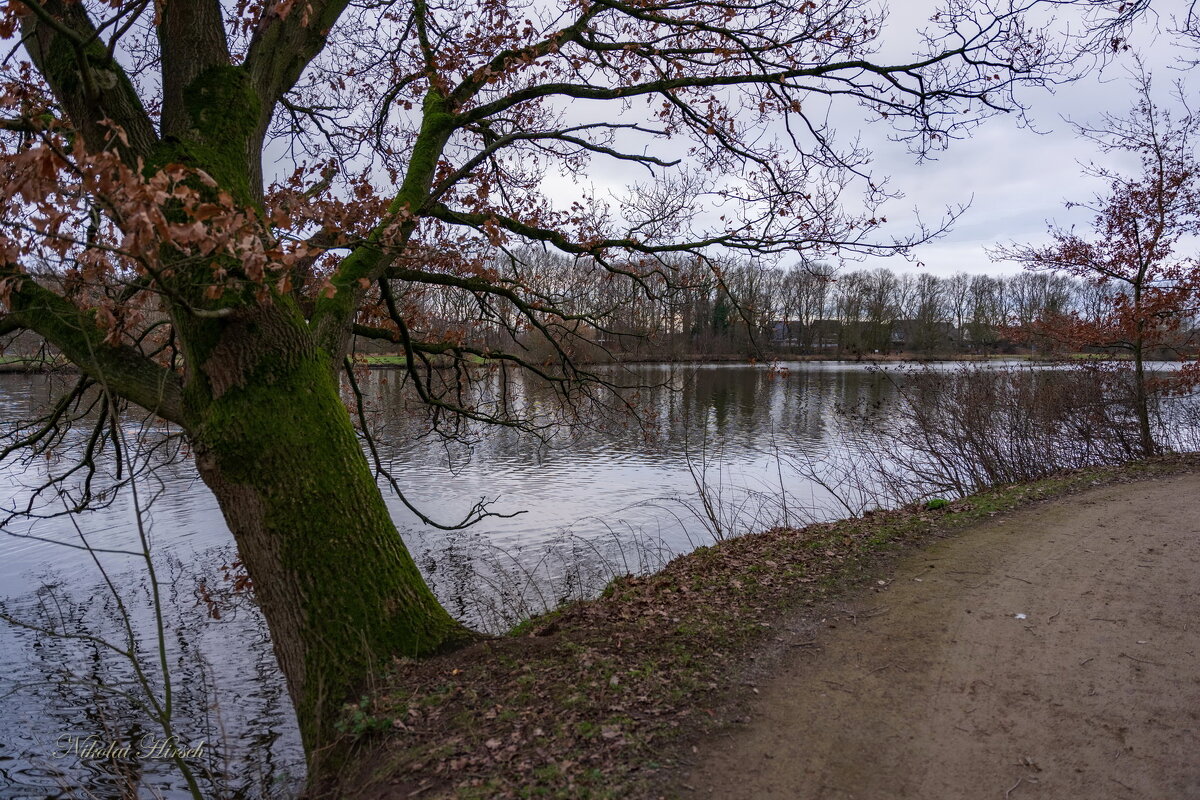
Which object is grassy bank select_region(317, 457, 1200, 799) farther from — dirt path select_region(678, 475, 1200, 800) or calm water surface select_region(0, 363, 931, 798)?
calm water surface select_region(0, 363, 931, 798)

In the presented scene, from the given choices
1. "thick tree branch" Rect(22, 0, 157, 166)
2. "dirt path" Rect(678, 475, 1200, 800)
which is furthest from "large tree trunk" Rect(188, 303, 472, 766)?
"dirt path" Rect(678, 475, 1200, 800)

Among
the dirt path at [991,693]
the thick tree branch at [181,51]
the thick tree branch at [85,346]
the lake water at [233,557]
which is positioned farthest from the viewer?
the lake water at [233,557]

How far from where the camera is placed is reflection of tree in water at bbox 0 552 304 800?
600cm

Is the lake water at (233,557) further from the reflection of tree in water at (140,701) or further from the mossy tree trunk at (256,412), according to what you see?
the mossy tree trunk at (256,412)

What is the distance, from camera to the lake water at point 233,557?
6.48m

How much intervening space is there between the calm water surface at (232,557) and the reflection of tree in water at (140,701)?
22 mm

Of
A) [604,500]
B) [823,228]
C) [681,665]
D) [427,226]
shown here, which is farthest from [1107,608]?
[604,500]

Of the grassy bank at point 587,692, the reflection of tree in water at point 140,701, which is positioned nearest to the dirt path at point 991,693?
the grassy bank at point 587,692

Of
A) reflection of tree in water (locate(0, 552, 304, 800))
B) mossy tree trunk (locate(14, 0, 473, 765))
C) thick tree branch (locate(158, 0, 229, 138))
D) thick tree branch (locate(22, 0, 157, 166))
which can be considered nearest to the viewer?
thick tree branch (locate(22, 0, 157, 166))

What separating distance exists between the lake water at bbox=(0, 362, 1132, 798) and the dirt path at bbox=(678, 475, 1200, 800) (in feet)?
10.6

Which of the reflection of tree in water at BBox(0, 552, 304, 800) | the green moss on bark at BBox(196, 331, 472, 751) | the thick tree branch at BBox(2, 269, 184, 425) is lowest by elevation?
the reflection of tree in water at BBox(0, 552, 304, 800)

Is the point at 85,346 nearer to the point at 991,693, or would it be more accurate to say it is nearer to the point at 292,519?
the point at 292,519

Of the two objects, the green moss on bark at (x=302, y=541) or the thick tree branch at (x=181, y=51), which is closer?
the green moss on bark at (x=302, y=541)

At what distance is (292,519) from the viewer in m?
4.56
